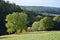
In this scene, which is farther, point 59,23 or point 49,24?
point 59,23

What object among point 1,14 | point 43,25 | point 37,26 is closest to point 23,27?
point 43,25

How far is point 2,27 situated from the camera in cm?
15650

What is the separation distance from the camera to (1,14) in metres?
174

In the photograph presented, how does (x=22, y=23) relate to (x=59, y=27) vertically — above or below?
above

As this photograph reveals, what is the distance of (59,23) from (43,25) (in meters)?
42.7

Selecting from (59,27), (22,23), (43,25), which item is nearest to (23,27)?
(22,23)

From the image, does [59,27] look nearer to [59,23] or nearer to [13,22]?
[59,23]

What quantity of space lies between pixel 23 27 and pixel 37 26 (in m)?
41.3

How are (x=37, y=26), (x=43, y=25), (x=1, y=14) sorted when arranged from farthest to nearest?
(x=1, y=14) < (x=37, y=26) < (x=43, y=25)

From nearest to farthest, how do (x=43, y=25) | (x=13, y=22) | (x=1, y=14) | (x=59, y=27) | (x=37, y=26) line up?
(x=13, y=22)
(x=43, y=25)
(x=37, y=26)
(x=59, y=27)
(x=1, y=14)

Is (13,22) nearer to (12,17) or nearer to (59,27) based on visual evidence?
(12,17)

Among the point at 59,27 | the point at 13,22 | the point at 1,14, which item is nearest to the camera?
the point at 13,22

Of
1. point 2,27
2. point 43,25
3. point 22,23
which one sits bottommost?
point 2,27

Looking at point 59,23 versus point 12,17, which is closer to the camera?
point 12,17
